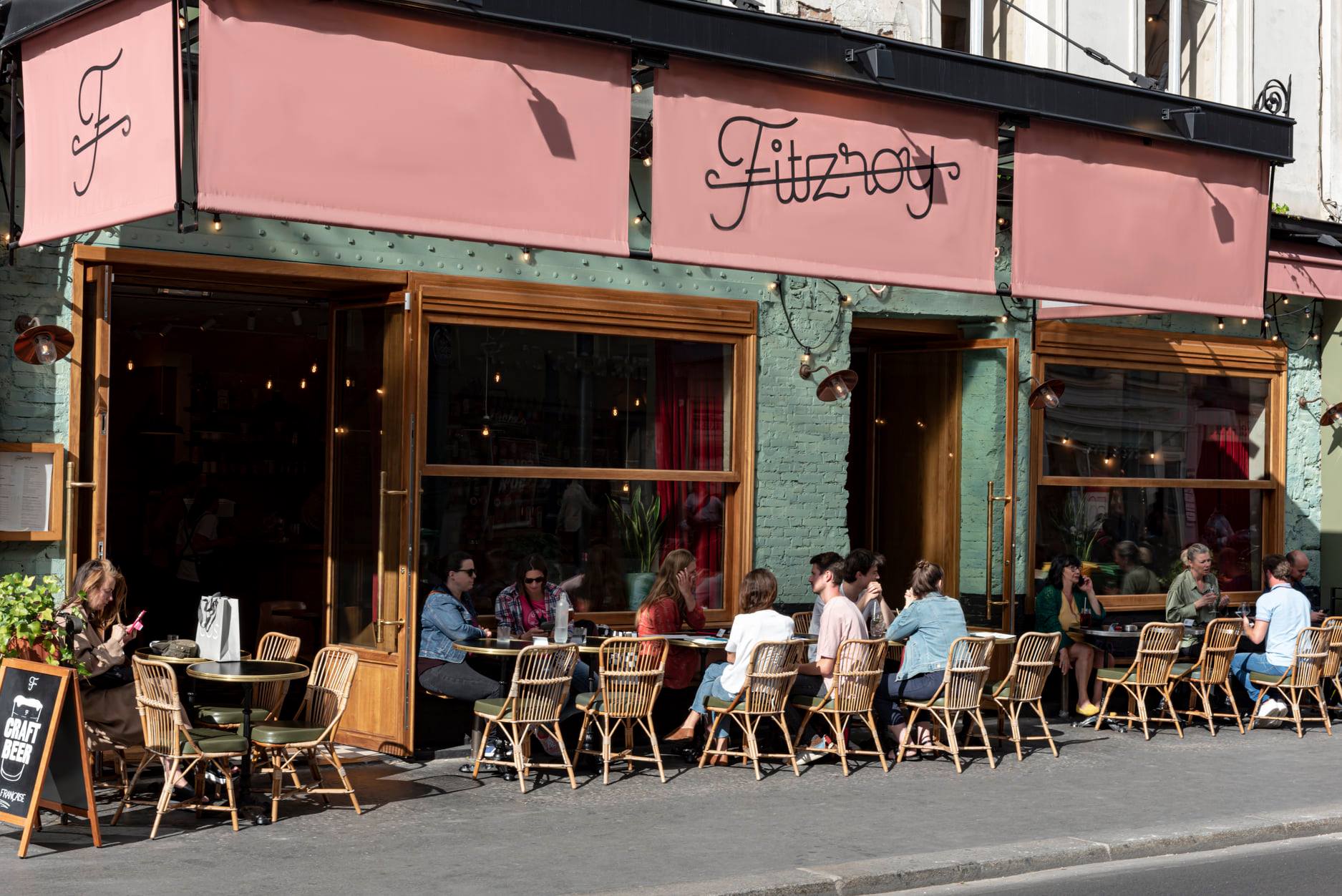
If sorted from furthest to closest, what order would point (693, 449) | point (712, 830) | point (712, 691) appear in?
point (693, 449) < point (712, 691) < point (712, 830)

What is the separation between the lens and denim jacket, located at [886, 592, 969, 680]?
37.8ft

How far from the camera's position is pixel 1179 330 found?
15742mm

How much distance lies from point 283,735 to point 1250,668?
28.2 ft

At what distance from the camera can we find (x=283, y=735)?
9.04 m

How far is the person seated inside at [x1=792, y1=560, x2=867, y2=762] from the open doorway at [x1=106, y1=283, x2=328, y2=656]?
4.88m

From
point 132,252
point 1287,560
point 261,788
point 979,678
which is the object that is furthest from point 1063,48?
point 261,788

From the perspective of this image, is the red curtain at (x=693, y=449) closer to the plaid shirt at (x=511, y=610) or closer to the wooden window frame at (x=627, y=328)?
the wooden window frame at (x=627, y=328)

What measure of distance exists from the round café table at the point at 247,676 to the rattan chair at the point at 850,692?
3.67 meters

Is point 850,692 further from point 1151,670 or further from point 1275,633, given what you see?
point 1275,633

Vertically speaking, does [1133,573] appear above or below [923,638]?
above

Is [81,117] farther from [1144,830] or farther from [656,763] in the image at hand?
[1144,830]

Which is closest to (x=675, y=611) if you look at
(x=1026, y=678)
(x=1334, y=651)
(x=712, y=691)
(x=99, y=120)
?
(x=712, y=691)

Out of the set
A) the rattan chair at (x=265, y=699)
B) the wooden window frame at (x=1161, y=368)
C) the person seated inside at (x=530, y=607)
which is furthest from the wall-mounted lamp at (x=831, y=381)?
the rattan chair at (x=265, y=699)

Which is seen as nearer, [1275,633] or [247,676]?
[247,676]
